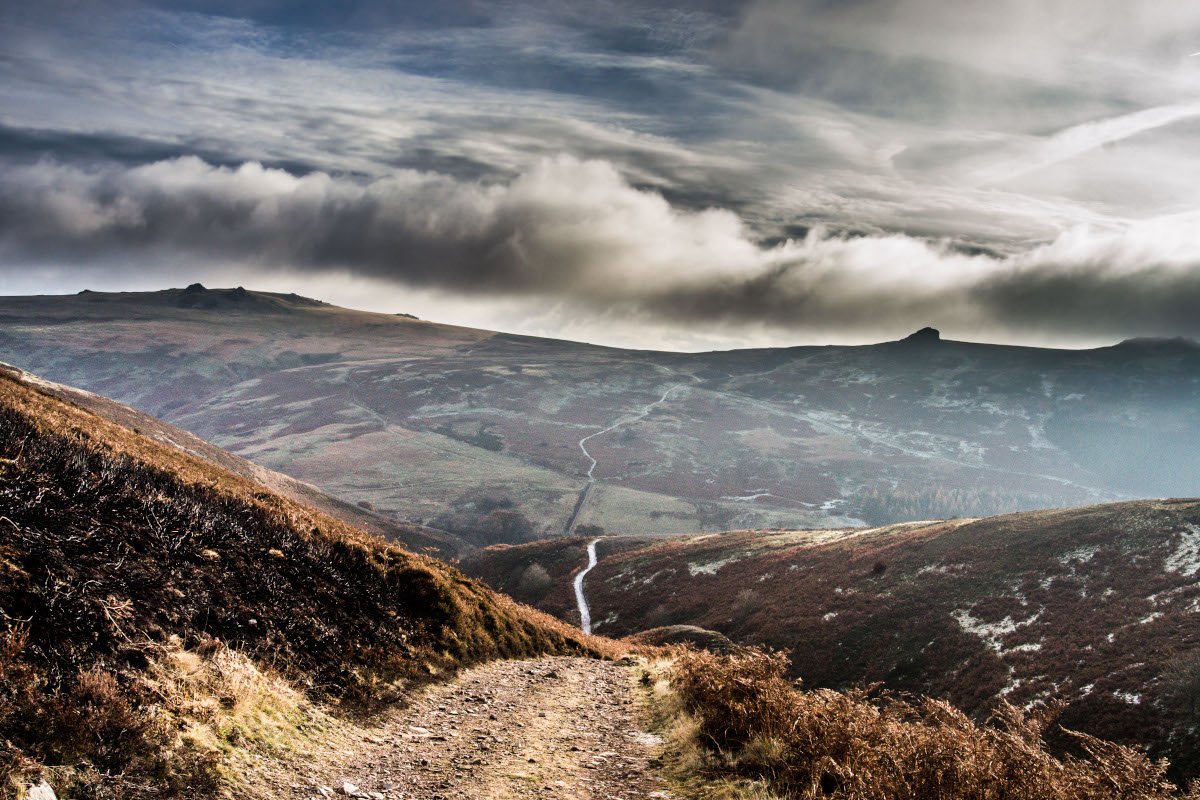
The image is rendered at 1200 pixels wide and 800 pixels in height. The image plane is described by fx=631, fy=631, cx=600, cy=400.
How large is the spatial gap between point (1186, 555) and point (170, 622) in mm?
52633

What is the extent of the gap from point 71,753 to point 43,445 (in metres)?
8.79

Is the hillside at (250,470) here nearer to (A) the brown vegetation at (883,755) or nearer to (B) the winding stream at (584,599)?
(B) the winding stream at (584,599)

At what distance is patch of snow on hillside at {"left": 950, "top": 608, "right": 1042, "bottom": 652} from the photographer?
1457 inches

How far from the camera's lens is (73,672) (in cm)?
683

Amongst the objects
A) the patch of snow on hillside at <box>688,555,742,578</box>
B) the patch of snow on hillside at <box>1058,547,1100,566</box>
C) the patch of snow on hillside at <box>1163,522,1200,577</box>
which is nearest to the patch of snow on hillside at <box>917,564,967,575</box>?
the patch of snow on hillside at <box>1058,547,1100,566</box>

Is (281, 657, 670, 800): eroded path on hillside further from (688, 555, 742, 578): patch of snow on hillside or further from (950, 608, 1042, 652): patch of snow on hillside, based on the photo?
(688, 555, 742, 578): patch of snow on hillside

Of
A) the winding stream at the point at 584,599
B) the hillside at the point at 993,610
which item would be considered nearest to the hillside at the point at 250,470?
the winding stream at the point at 584,599

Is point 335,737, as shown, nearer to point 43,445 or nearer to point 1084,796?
point 43,445

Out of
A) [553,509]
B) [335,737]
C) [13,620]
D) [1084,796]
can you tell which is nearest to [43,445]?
[13,620]

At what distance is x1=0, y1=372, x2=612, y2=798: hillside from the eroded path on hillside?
2.50ft

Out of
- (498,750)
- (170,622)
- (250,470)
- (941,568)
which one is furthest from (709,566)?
(170,622)

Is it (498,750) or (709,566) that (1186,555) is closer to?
(709,566)

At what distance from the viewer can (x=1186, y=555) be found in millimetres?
39250

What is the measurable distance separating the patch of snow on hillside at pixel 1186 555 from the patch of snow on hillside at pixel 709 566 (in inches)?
1465
